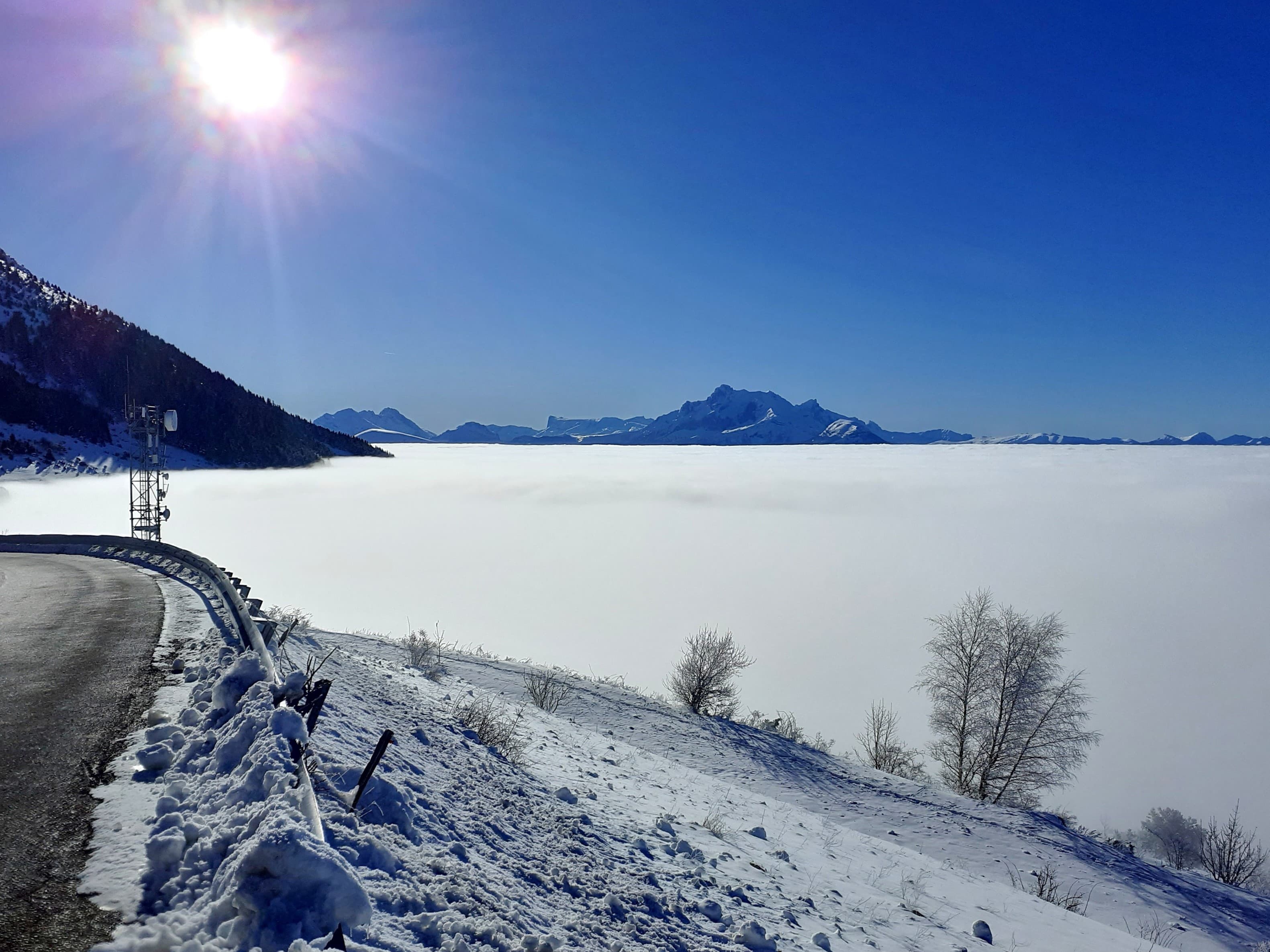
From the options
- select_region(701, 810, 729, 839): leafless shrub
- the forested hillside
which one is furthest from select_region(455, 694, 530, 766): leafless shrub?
the forested hillside

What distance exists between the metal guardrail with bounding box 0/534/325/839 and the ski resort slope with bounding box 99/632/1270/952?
0.27 m

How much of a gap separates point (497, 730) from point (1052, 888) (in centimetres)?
1273

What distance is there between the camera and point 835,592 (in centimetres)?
12356

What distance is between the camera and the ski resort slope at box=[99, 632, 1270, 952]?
4.26 m

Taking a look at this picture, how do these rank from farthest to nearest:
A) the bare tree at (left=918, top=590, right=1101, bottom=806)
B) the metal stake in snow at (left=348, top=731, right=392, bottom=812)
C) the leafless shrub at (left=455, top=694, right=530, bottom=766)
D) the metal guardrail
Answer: the bare tree at (left=918, top=590, right=1101, bottom=806)
the leafless shrub at (left=455, top=694, right=530, bottom=766)
the metal stake in snow at (left=348, top=731, right=392, bottom=812)
the metal guardrail

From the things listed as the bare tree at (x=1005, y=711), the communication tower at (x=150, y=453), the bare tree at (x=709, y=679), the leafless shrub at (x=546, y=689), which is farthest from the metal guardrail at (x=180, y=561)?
the bare tree at (x=1005, y=711)

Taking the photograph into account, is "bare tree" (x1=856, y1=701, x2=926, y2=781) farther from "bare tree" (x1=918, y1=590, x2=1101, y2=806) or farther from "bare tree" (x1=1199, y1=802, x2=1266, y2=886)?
"bare tree" (x1=1199, y1=802, x2=1266, y2=886)

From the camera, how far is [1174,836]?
33156mm

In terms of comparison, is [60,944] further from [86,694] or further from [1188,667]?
[1188,667]

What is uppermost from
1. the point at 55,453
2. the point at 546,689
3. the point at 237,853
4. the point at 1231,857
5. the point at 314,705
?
the point at 314,705

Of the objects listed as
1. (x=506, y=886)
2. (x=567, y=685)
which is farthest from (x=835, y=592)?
(x=506, y=886)

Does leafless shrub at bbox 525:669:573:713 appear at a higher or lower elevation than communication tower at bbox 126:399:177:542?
lower

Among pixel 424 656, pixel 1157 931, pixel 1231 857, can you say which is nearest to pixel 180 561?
pixel 424 656

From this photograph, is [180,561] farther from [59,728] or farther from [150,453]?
[59,728]
